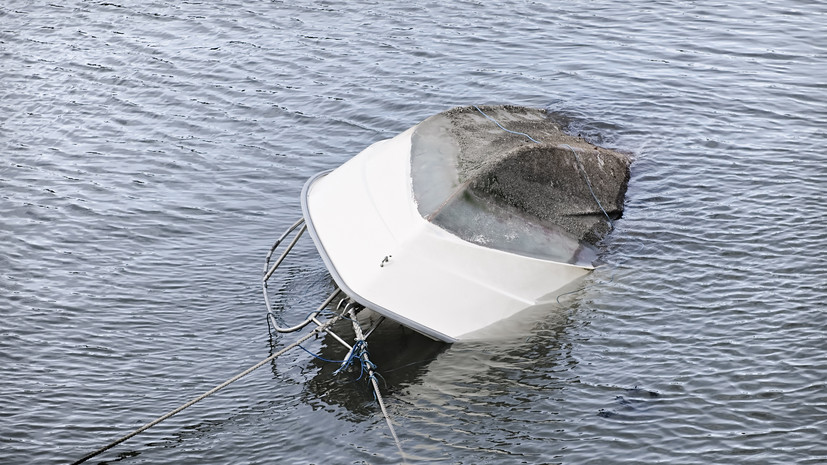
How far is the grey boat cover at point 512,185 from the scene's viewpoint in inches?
465

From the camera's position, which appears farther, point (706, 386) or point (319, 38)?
point (319, 38)

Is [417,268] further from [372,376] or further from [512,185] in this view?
[512,185]

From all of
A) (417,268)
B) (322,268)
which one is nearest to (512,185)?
(417,268)

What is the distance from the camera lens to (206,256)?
1434 cm

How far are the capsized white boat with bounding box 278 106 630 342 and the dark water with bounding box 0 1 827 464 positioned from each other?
55 cm

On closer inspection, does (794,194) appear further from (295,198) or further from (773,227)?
(295,198)

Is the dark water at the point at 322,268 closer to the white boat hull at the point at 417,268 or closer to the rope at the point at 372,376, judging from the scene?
the rope at the point at 372,376

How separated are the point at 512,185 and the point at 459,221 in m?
1.20

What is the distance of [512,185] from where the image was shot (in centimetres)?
1231

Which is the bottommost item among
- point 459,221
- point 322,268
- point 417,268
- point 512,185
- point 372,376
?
point 322,268

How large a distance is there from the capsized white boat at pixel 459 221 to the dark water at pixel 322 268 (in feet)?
1.81

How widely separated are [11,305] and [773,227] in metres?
12.5

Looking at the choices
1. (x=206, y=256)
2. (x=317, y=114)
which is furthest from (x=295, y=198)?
→ (x=317, y=114)

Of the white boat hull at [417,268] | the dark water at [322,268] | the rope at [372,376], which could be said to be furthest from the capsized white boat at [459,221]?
the dark water at [322,268]
